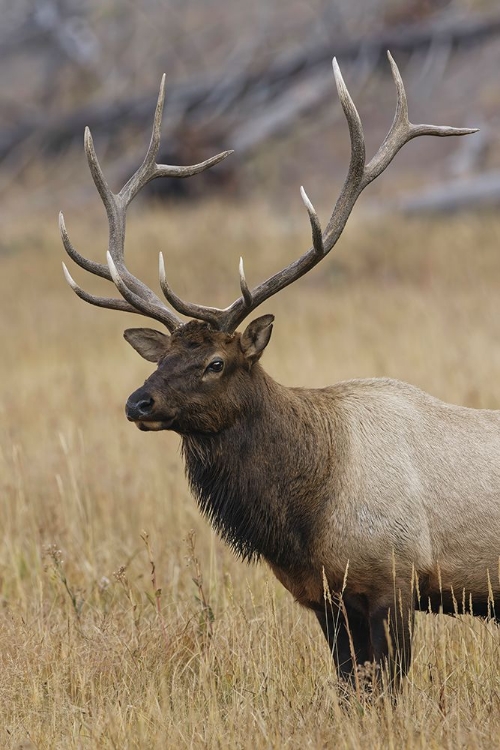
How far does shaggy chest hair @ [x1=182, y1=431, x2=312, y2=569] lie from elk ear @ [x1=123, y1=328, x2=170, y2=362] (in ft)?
1.50

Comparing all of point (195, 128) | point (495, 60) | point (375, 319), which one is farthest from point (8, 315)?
point (495, 60)

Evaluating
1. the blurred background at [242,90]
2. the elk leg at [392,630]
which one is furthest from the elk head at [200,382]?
the blurred background at [242,90]

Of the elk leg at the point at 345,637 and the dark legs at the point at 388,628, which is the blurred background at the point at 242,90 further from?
the dark legs at the point at 388,628

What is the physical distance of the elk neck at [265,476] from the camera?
4.38m

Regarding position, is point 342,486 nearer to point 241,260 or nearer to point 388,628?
point 388,628

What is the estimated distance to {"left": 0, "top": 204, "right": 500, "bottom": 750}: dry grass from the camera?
12.5ft

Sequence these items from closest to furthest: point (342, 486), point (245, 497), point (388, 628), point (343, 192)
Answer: point (388, 628) → point (342, 486) → point (245, 497) → point (343, 192)

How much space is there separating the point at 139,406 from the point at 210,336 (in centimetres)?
46

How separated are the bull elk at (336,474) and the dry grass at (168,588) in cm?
23

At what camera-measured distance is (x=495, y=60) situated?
2225cm

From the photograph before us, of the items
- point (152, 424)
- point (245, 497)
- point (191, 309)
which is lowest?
point (245, 497)

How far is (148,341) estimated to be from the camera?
4750mm

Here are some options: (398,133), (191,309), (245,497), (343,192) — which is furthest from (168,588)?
(398,133)

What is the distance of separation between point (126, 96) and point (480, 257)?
1149 centimetres
